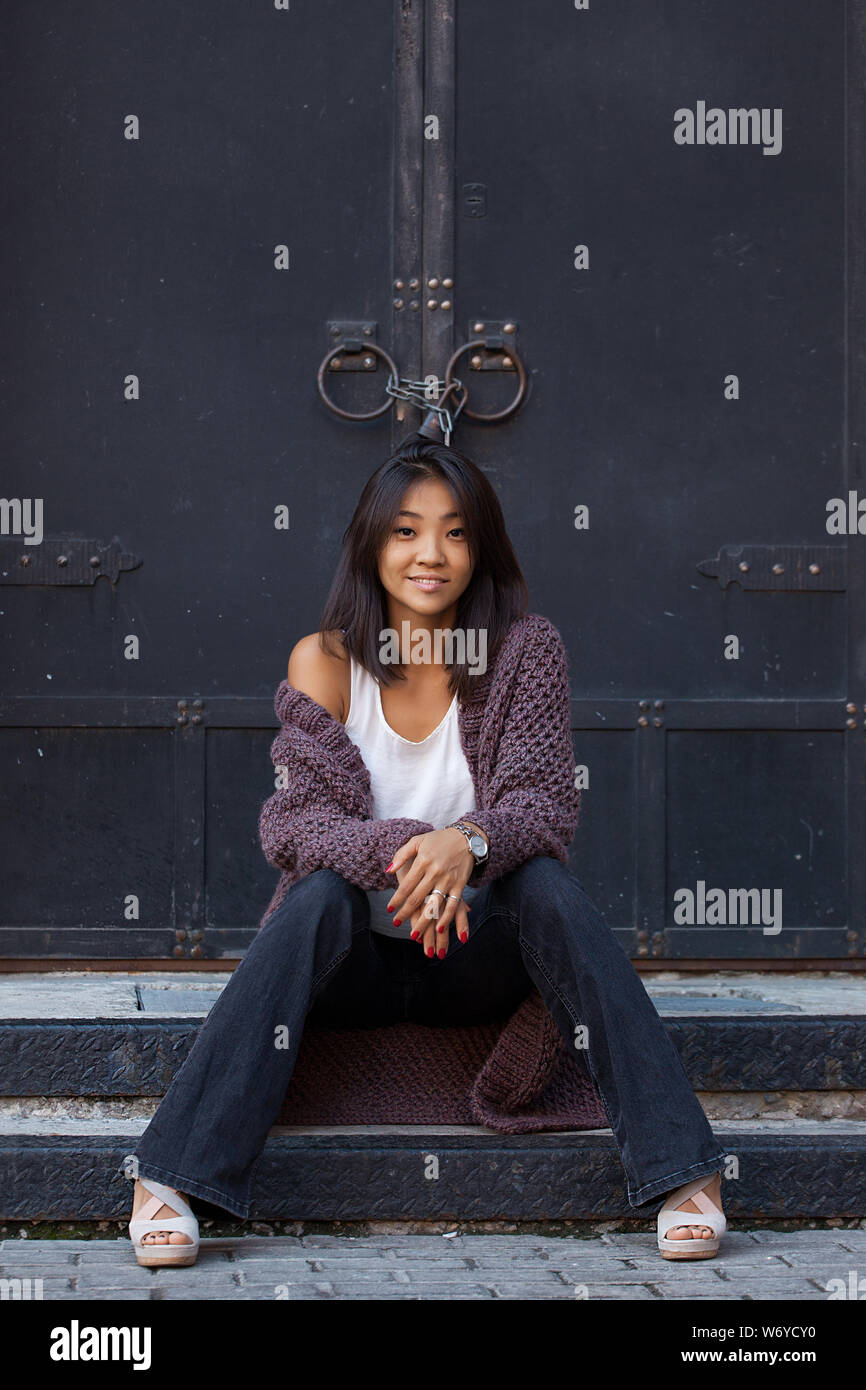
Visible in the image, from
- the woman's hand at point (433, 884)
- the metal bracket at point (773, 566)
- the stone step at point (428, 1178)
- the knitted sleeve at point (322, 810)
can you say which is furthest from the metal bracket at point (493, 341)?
the stone step at point (428, 1178)

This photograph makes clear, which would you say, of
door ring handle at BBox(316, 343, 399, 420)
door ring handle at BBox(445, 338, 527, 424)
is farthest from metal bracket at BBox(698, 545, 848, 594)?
door ring handle at BBox(316, 343, 399, 420)

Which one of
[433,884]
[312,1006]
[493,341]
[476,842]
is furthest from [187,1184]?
[493,341]

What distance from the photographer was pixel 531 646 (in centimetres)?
298

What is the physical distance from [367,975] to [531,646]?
0.68 meters

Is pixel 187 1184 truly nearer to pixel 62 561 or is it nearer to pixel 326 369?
pixel 62 561

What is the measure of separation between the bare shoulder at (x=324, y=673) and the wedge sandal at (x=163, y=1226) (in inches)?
36.1

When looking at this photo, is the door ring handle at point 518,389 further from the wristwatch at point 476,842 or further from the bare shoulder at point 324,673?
the wristwatch at point 476,842

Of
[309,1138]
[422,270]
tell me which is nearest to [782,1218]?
[309,1138]

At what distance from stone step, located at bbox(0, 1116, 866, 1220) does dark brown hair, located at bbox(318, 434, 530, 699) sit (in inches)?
32.9

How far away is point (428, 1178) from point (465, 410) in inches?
81.7

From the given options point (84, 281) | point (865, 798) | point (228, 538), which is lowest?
point (865, 798)

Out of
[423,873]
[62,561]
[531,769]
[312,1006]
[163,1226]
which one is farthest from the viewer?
[62,561]

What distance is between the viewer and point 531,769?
2.85 m
